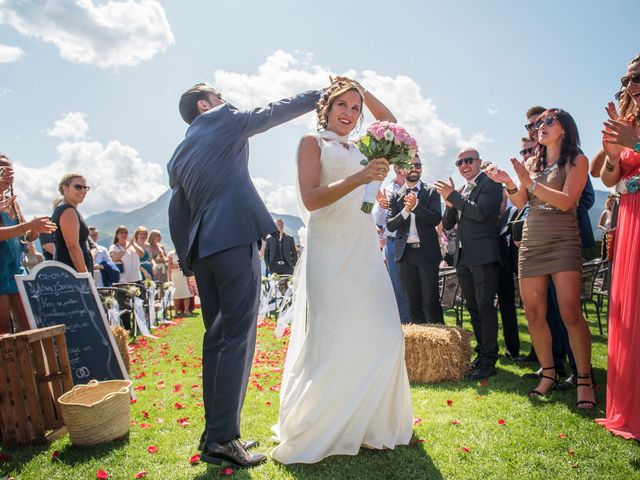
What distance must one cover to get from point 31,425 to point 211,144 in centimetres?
282

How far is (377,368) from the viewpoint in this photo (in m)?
3.26

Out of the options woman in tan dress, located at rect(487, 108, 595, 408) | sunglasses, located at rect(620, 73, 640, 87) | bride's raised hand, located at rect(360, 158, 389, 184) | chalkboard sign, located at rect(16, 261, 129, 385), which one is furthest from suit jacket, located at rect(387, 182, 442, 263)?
chalkboard sign, located at rect(16, 261, 129, 385)

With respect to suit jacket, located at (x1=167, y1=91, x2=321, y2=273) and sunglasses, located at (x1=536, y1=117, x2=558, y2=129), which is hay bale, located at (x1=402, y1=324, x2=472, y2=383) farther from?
suit jacket, located at (x1=167, y1=91, x2=321, y2=273)

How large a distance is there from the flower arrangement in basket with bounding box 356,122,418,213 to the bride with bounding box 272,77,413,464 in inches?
5.7

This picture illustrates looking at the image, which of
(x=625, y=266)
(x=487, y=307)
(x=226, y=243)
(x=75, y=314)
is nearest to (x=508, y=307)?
(x=487, y=307)

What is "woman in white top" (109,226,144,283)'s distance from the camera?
1159cm

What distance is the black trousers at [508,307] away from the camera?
6.29m

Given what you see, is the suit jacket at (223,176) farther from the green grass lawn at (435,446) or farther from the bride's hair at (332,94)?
the green grass lawn at (435,446)

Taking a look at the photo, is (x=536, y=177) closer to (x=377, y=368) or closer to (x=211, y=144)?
(x=377, y=368)

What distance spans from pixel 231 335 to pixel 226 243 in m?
0.66

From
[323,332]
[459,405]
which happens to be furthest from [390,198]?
[323,332]

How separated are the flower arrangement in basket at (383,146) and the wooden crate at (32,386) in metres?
3.08

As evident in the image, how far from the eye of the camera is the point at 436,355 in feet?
17.4

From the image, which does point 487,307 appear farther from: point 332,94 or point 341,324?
point 332,94
